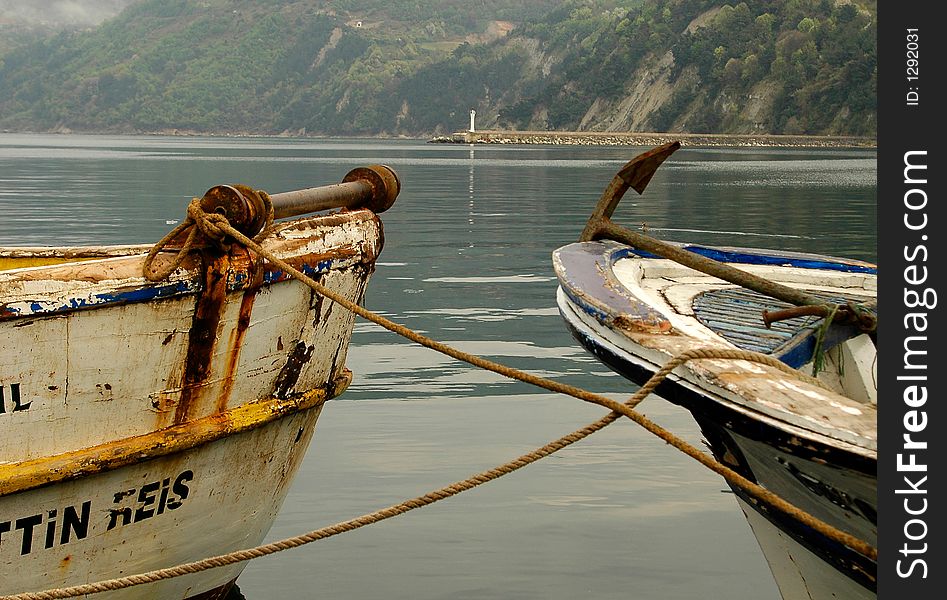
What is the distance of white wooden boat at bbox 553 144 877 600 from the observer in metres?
3.55

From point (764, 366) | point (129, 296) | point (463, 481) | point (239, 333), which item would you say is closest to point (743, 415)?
point (764, 366)

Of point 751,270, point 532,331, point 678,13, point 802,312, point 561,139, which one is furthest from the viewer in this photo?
point 678,13

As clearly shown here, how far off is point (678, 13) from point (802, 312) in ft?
472

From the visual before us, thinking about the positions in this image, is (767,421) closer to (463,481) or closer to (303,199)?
(463,481)

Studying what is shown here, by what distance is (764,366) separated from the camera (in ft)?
12.9

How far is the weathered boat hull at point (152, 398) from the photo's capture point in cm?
428

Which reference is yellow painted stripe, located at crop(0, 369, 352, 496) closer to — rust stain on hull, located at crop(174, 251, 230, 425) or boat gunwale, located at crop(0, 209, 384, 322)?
rust stain on hull, located at crop(174, 251, 230, 425)

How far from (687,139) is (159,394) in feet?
397

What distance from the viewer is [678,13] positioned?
143m

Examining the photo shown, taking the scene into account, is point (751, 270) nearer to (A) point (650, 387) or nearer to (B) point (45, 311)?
(A) point (650, 387)
